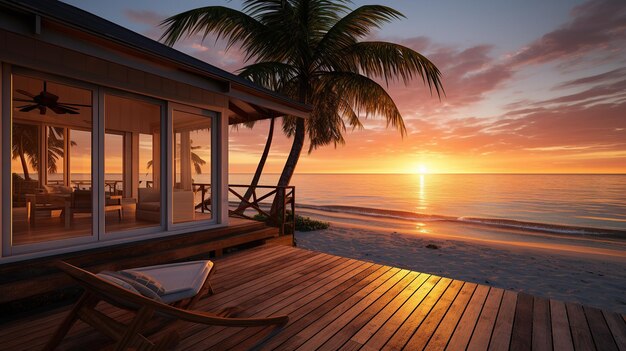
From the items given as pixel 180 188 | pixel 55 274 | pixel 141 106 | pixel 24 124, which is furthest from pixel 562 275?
pixel 24 124

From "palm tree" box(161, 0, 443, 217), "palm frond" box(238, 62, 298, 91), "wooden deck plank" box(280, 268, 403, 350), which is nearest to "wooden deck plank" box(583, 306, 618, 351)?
"wooden deck plank" box(280, 268, 403, 350)

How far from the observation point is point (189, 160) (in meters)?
5.23

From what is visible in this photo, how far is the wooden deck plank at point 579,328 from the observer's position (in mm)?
2152

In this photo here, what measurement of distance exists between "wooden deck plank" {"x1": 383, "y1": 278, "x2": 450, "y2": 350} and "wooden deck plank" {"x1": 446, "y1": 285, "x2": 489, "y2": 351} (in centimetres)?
30

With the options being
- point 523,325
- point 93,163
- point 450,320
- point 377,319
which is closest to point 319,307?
point 377,319

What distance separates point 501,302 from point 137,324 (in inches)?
134

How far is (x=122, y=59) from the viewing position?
303 centimetres

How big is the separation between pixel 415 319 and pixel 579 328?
1451 mm

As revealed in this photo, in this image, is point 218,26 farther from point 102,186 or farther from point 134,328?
point 134,328

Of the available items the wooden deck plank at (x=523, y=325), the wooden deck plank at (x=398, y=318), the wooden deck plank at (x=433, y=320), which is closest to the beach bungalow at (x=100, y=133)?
the wooden deck plank at (x=398, y=318)

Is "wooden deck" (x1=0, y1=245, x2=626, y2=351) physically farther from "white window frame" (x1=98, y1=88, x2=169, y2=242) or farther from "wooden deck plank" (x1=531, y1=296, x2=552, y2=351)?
"white window frame" (x1=98, y1=88, x2=169, y2=242)

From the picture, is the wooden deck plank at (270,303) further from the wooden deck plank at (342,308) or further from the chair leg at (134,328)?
the chair leg at (134,328)

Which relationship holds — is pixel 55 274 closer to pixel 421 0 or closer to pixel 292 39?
pixel 292 39

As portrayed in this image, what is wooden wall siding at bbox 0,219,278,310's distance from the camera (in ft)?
8.50
